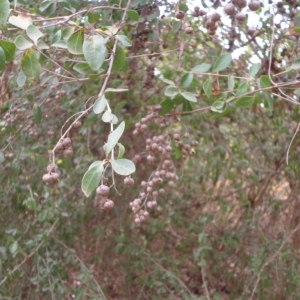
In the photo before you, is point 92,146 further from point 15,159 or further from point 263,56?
point 263,56

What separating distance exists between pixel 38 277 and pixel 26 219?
1.19 feet

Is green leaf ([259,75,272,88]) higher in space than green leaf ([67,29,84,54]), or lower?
lower

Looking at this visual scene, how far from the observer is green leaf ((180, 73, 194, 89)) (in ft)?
5.77

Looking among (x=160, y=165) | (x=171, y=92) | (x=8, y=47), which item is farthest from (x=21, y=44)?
(x=160, y=165)

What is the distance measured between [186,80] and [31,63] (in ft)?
1.66

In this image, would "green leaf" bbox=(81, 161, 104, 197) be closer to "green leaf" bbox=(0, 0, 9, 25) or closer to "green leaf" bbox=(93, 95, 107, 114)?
"green leaf" bbox=(93, 95, 107, 114)

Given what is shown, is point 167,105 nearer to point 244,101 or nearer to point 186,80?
point 186,80

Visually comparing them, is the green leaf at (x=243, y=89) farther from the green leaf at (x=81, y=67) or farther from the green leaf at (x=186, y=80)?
the green leaf at (x=81, y=67)

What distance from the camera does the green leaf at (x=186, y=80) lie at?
5.77 feet

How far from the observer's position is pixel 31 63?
1438 mm

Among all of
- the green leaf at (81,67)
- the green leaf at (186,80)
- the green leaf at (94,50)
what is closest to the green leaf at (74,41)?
the green leaf at (94,50)

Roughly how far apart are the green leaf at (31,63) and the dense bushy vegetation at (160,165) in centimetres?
13

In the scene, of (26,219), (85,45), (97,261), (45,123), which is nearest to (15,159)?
(45,123)

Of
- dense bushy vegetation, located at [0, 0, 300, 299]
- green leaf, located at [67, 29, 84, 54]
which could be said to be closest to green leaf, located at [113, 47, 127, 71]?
dense bushy vegetation, located at [0, 0, 300, 299]
